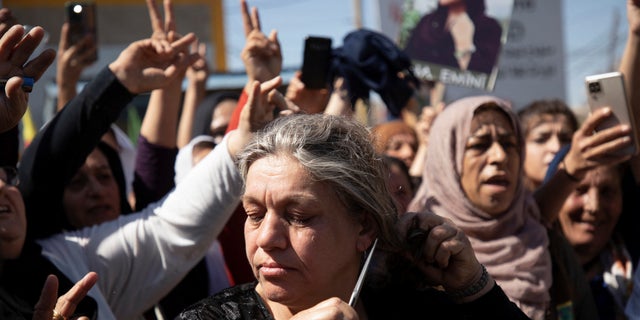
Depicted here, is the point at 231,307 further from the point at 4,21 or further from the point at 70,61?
the point at 70,61

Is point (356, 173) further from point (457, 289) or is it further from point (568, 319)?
point (568, 319)

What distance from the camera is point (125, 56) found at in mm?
3014

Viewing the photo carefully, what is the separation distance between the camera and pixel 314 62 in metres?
3.70

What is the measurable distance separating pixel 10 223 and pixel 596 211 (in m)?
2.44

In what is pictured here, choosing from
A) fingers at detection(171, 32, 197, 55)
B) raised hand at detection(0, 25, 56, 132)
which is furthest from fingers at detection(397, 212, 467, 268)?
fingers at detection(171, 32, 197, 55)

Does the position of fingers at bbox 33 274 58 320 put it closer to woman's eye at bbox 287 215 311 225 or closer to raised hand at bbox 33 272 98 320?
raised hand at bbox 33 272 98 320

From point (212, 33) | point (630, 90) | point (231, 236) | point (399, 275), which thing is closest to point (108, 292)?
point (231, 236)

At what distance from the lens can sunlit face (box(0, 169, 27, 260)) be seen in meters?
2.53

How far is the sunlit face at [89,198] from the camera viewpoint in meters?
3.28

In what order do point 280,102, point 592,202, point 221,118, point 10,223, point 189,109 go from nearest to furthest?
1. point 10,223
2. point 280,102
3. point 592,202
4. point 221,118
5. point 189,109

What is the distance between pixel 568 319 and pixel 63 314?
1980 mm

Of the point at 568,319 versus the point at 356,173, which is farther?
the point at 568,319

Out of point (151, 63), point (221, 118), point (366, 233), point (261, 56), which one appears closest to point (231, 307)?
→ point (366, 233)

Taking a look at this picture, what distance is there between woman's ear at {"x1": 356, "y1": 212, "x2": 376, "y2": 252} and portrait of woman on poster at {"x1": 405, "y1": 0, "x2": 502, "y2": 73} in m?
2.80
